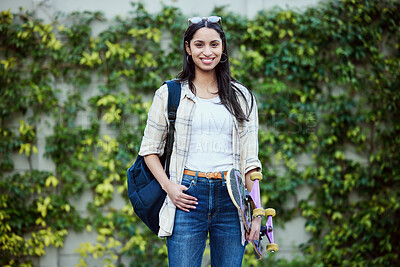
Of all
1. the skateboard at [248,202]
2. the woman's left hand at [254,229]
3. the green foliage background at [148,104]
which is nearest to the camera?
the skateboard at [248,202]

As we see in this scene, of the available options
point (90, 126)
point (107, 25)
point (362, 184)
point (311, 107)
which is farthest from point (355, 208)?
point (107, 25)

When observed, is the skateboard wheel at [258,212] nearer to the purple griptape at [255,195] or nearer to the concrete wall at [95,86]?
the purple griptape at [255,195]

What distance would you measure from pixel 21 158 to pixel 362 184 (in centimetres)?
295

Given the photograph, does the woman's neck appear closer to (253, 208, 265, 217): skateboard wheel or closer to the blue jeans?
the blue jeans

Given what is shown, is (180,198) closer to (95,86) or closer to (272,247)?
(272,247)

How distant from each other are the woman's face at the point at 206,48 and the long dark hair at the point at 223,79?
0.08 ft

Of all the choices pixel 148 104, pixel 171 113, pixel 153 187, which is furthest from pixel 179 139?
pixel 148 104

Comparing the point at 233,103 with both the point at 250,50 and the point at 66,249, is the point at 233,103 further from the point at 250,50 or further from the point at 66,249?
the point at 66,249

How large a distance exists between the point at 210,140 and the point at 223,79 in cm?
28

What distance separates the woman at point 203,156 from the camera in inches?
65.3

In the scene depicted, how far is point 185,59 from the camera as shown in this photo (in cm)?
183

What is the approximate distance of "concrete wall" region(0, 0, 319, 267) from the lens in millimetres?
3668

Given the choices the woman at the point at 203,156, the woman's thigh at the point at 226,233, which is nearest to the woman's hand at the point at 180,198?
the woman at the point at 203,156

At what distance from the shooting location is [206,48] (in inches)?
68.1
